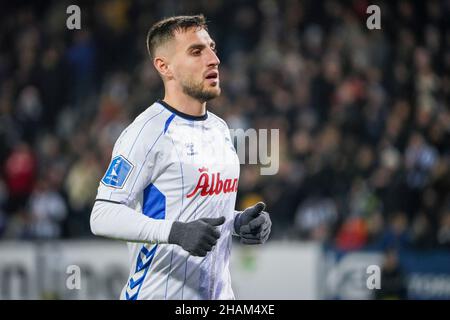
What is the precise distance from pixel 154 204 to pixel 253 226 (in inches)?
23.9

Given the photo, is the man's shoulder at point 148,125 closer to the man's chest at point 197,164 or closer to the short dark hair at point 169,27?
the man's chest at point 197,164

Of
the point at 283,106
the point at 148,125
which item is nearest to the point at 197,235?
the point at 148,125

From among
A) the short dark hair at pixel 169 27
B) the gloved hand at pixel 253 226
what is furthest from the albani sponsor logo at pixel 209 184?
the short dark hair at pixel 169 27

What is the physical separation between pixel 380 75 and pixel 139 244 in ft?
31.4

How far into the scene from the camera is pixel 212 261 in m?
5.42

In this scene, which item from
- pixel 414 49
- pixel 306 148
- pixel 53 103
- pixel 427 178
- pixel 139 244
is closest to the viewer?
pixel 139 244

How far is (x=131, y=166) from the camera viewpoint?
521cm

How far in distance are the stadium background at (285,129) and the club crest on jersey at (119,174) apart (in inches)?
298

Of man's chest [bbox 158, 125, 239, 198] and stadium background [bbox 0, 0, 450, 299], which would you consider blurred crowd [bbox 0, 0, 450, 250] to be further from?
man's chest [bbox 158, 125, 239, 198]

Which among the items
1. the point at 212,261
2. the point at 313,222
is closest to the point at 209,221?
the point at 212,261

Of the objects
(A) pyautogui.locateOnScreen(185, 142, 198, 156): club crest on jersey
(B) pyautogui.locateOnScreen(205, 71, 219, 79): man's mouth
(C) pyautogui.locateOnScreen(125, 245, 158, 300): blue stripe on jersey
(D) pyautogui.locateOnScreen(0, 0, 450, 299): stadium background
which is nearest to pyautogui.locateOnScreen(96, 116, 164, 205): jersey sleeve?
(A) pyautogui.locateOnScreen(185, 142, 198, 156): club crest on jersey

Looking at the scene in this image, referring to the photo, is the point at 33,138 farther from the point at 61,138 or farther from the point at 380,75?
the point at 380,75

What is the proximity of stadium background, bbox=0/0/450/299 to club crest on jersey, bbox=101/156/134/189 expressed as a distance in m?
7.56

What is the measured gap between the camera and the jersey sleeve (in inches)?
204
